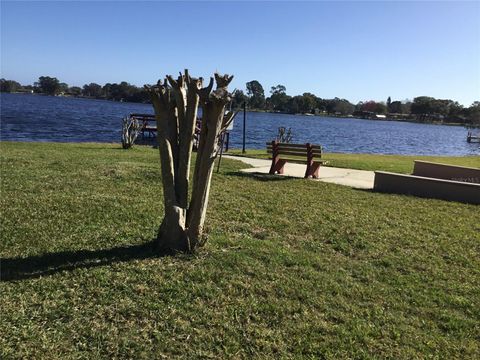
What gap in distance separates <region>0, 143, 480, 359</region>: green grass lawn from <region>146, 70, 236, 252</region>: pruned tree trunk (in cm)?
31

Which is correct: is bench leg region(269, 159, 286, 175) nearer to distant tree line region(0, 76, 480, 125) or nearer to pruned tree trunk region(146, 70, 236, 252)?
pruned tree trunk region(146, 70, 236, 252)

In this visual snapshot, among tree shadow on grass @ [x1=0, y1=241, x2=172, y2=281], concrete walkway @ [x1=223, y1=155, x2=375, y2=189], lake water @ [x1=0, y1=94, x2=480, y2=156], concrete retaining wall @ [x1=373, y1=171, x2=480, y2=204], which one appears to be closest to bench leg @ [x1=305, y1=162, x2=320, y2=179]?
concrete walkway @ [x1=223, y1=155, x2=375, y2=189]

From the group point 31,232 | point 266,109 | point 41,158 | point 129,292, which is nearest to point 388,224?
point 129,292

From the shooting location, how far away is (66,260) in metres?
5.09

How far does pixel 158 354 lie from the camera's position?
11.4 ft

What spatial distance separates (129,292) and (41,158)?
9630 millimetres

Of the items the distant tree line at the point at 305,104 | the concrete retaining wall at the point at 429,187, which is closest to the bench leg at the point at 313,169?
the concrete retaining wall at the point at 429,187

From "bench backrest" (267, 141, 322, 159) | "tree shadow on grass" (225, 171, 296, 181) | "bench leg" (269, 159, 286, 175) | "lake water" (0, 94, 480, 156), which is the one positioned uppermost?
"bench backrest" (267, 141, 322, 159)

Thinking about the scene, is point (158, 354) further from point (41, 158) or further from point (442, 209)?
point (41, 158)

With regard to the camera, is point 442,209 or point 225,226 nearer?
point 225,226

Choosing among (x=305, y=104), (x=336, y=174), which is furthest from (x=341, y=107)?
(x=336, y=174)

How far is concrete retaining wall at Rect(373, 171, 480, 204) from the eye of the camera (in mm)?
9914

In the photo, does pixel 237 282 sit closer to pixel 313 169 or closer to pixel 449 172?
pixel 313 169

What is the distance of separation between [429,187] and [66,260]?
309 inches
